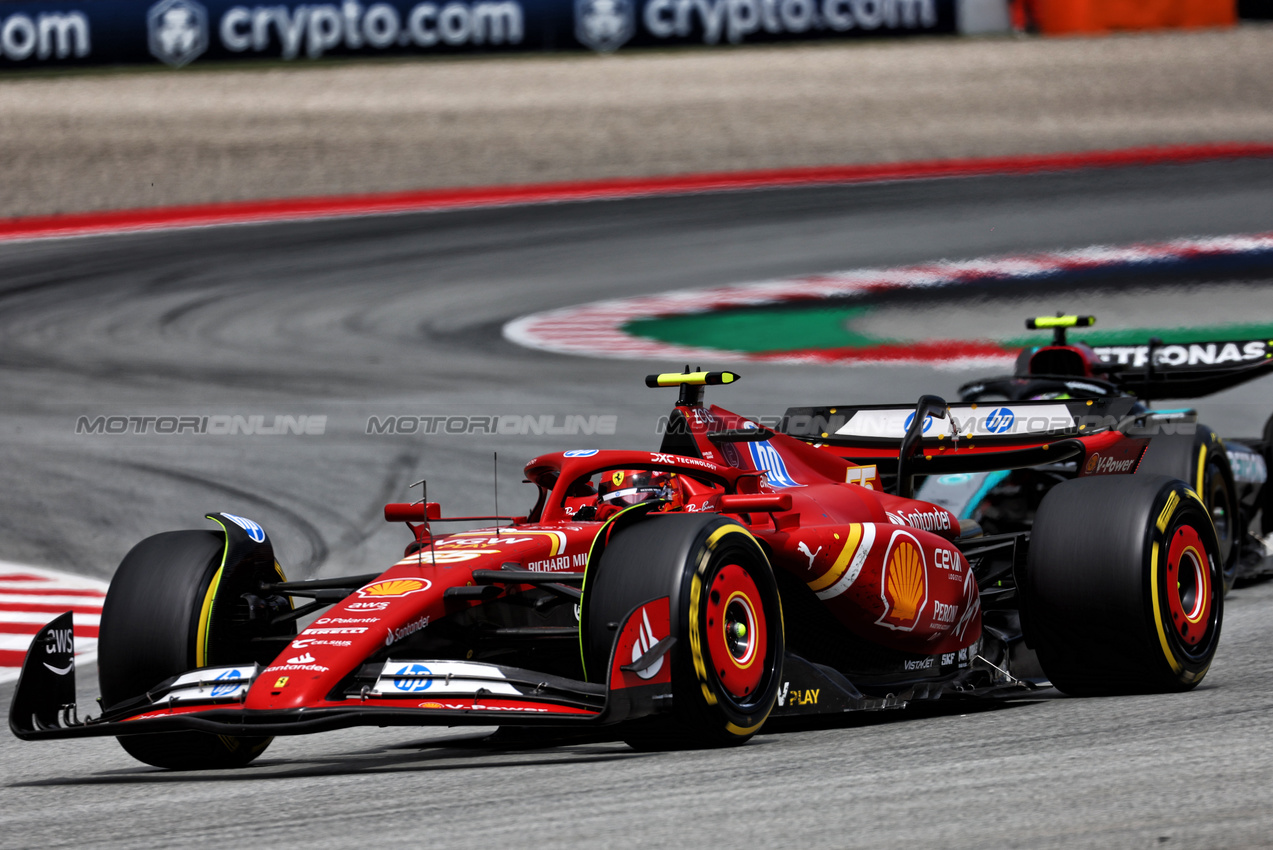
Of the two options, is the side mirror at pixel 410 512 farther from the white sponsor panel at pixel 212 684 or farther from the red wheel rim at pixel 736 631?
the red wheel rim at pixel 736 631

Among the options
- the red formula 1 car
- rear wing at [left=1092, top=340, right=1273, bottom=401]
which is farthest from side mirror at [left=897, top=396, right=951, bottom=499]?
rear wing at [left=1092, top=340, right=1273, bottom=401]

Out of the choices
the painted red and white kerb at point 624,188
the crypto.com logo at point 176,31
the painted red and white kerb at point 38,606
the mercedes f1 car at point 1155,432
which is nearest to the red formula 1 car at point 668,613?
the mercedes f1 car at point 1155,432

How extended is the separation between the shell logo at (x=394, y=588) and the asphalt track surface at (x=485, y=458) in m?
0.57

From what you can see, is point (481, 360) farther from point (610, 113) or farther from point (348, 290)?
point (610, 113)

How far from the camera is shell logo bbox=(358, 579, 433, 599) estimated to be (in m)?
5.66

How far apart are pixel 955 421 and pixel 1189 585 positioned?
2.28 m

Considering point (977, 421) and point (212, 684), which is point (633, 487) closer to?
point (212, 684)

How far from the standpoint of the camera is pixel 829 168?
78.1 feet

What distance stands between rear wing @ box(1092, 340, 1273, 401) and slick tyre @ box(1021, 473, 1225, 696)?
14.9 feet

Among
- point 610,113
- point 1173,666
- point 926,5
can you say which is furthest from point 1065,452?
point 926,5

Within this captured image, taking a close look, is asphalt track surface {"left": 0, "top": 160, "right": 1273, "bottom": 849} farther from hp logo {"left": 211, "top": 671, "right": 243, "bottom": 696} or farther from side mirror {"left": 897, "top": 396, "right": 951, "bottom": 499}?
side mirror {"left": 897, "top": 396, "right": 951, "bottom": 499}

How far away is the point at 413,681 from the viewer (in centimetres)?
533

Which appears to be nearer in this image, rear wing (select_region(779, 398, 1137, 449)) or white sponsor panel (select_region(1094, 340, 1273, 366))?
rear wing (select_region(779, 398, 1137, 449))

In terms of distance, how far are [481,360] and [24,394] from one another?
396 cm
